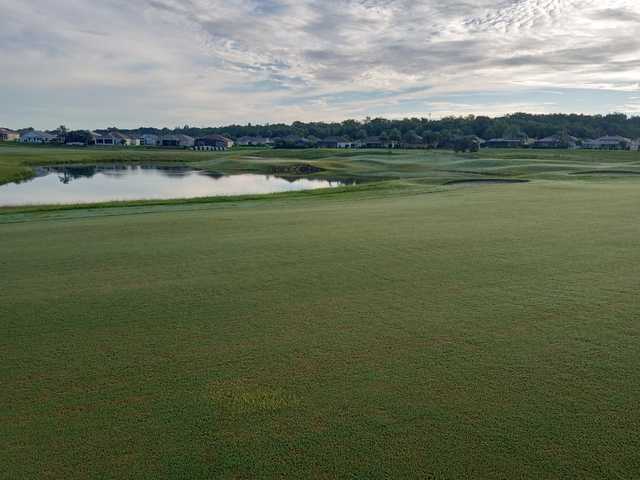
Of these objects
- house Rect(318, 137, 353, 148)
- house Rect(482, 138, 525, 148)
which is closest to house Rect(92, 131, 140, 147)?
house Rect(318, 137, 353, 148)

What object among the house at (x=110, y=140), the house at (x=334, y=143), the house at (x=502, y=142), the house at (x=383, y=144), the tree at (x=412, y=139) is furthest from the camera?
Result: the house at (x=110, y=140)

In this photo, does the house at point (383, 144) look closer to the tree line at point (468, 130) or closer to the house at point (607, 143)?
the tree line at point (468, 130)

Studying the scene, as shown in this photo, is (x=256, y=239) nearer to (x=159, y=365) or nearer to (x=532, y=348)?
(x=159, y=365)

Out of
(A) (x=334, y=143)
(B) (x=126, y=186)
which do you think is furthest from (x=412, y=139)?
(B) (x=126, y=186)

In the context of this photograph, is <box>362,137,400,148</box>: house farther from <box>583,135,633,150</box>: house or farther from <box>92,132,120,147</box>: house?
<box>92,132,120,147</box>: house

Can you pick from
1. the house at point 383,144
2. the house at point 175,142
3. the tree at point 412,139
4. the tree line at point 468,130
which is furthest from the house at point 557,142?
the house at point 175,142

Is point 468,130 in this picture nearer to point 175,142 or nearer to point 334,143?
point 334,143
